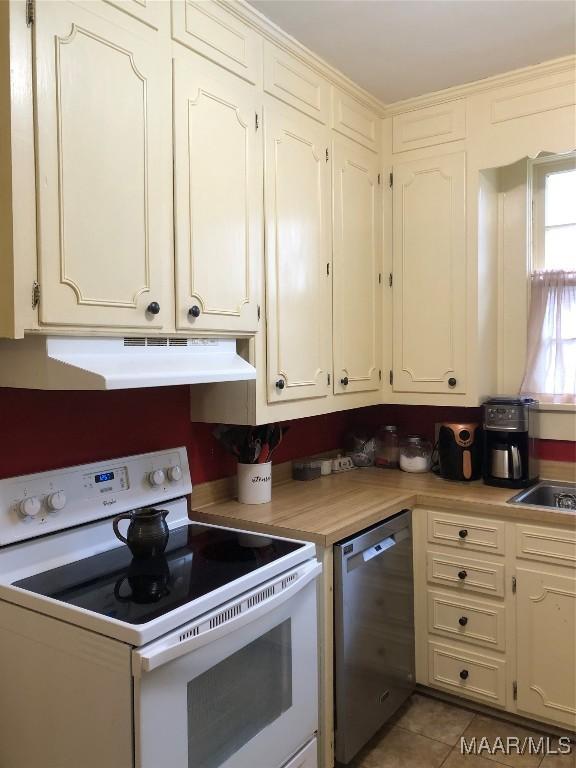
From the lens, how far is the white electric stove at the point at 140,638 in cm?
131

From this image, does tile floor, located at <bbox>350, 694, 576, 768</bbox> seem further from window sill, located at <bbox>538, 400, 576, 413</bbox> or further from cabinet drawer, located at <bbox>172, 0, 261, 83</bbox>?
cabinet drawer, located at <bbox>172, 0, 261, 83</bbox>

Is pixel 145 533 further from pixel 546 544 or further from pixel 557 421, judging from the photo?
pixel 557 421

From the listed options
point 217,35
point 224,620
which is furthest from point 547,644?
point 217,35

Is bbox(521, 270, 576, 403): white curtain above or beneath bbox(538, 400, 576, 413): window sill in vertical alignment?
above

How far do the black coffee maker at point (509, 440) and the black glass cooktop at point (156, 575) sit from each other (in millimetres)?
1082

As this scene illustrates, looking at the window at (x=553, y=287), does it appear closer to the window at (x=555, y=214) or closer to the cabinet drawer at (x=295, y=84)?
the window at (x=555, y=214)

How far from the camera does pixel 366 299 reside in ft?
8.93

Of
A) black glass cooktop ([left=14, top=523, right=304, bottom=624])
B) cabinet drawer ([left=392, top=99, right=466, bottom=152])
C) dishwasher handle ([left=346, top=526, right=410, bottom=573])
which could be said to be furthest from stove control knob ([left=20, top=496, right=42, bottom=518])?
cabinet drawer ([left=392, top=99, right=466, bottom=152])

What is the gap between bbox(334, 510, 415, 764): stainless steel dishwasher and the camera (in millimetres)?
1985

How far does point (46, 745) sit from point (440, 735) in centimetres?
146

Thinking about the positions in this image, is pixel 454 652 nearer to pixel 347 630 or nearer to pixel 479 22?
pixel 347 630

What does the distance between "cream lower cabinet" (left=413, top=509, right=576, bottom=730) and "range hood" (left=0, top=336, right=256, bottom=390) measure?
1.16m

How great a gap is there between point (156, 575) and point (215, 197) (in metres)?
1.11

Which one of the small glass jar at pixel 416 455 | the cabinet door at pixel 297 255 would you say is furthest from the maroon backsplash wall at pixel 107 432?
the small glass jar at pixel 416 455
